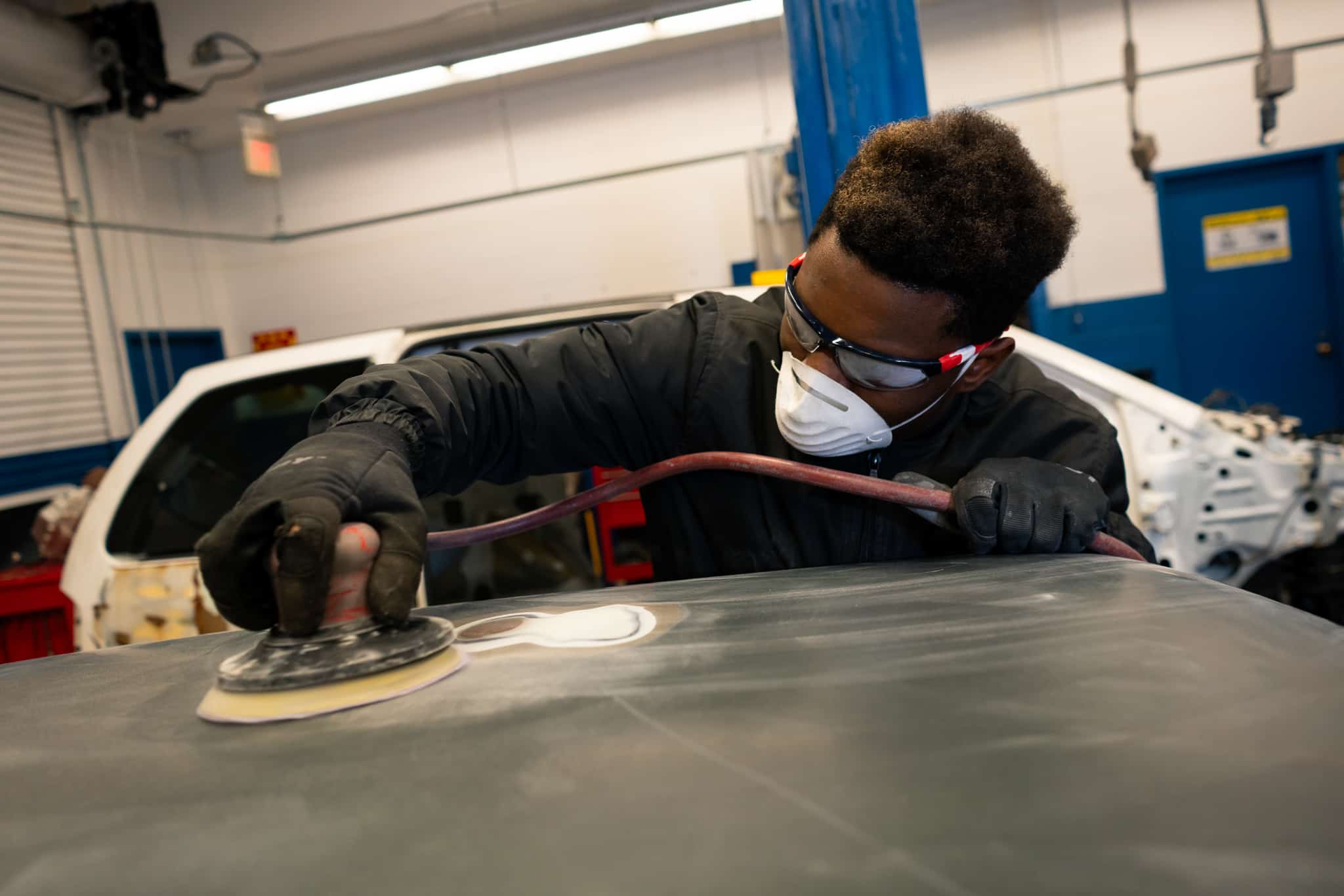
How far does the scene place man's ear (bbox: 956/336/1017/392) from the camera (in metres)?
1.35

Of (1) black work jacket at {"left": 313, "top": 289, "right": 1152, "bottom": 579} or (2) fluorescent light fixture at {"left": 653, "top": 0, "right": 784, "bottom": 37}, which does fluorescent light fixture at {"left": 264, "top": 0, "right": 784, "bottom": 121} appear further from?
(1) black work jacket at {"left": 313, "top": 289, "right": 1152, "bottom": 579}

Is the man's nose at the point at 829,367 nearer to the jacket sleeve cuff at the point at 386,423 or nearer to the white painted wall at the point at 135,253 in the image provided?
the jacket sleeve cuff at the point at 386,423

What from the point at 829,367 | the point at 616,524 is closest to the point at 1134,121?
the point at 616,524

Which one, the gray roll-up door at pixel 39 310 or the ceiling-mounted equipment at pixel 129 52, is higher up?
the ceiling-mounted equipment at pixel 129 52

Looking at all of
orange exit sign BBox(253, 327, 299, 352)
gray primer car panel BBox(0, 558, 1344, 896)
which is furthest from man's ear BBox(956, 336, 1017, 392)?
orange exit sign BBox(253, 327, 299, 352)

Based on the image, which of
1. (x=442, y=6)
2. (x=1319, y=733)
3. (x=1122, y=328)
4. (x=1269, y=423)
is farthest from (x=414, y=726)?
(x=1122, y=328)

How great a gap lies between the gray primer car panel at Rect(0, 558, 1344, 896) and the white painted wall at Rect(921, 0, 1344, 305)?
574cm

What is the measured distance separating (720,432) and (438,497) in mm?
1588

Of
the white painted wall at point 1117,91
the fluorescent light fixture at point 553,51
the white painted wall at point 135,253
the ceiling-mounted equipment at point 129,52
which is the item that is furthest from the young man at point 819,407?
the white painted wall at point 135,253

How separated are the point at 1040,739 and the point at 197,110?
25.0 feet

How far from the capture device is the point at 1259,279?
569 cm

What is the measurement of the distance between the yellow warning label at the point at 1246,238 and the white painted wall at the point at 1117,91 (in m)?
0.40

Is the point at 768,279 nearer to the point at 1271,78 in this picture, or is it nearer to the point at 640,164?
the point at 1271,78

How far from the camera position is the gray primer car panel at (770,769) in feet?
1.55
